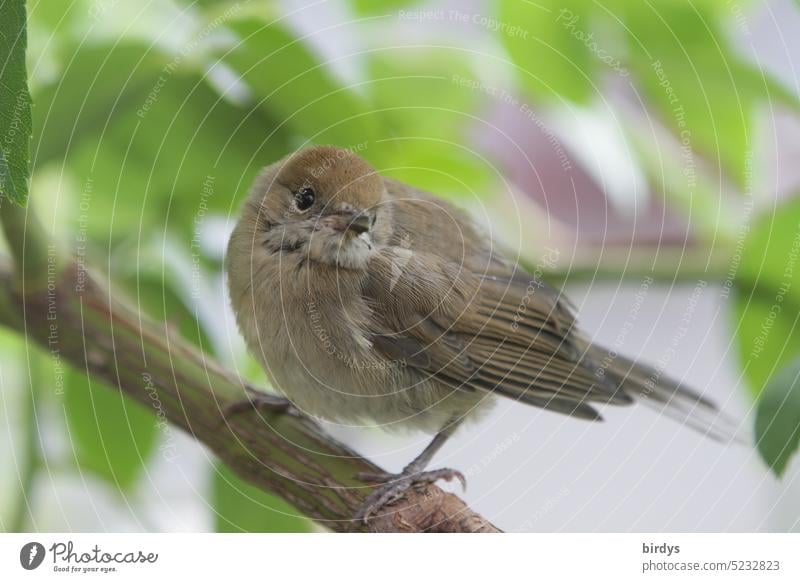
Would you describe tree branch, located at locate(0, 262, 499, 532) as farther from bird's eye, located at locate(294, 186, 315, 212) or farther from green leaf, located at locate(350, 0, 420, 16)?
green leaf, located at locate(350, 0, 420, 16)

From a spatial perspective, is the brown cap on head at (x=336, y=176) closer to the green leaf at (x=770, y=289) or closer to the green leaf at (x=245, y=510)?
the green leaf at (x=245, y=510)

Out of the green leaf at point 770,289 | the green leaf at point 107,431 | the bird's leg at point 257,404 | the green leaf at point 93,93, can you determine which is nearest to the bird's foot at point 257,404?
the bird's leg at point 257,404

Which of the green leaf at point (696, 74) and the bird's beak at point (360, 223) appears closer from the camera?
the bird's beak at point (360, 223)

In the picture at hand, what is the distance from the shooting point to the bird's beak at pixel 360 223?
41.8 inches

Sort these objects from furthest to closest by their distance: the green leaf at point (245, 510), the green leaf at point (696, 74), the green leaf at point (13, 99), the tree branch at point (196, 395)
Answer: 1. the green leaf at point (696, 74)
2. the green leaf at point (245, 510)
3. the tree branch at point (196, 395)
4. the green leaf at point (13, 99)

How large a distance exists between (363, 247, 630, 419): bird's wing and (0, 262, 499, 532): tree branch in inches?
8.0

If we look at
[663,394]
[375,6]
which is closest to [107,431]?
[375,6]

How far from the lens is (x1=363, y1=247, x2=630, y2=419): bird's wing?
116cm

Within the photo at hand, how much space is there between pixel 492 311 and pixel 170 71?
0.57m

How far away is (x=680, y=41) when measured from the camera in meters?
1.21

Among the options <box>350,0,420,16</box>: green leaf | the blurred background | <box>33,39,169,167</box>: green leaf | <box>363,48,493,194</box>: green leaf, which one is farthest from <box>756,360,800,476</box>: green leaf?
<box>33,39,169,167</box>: green leaf

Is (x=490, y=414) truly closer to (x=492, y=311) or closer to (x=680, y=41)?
(x=492, y=311)

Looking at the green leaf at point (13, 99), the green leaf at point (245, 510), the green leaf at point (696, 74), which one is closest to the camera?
the green leaf at point (13, 99)
